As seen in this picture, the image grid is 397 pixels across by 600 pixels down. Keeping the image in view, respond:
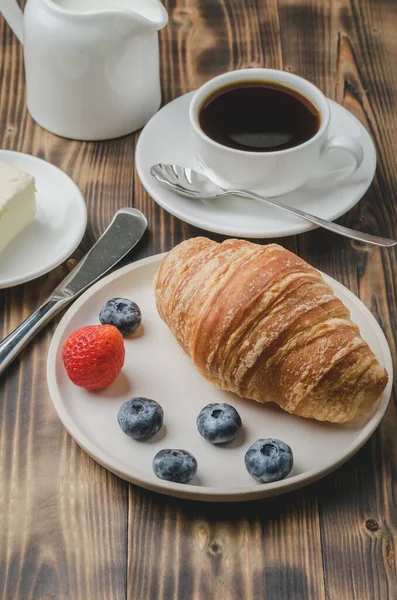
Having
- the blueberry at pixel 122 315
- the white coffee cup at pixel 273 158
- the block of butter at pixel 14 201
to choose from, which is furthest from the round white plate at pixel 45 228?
the white coffee cup at pixel 273 158

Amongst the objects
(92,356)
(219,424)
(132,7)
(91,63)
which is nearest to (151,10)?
(132,7)

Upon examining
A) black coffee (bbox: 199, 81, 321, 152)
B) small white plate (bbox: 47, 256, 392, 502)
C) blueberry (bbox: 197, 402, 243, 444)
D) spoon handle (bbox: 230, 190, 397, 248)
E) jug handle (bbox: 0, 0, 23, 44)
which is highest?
jug handle (bbox: 0, 0, 23, 44)

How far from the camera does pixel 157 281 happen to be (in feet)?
4.13

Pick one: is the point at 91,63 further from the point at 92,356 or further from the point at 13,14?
the point at 92,356

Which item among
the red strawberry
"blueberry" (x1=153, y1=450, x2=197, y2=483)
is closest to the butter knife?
the red strawberry

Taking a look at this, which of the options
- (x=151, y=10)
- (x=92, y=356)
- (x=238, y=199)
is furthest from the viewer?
(x=151, y=10)

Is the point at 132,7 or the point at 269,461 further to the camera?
the point at 132,7

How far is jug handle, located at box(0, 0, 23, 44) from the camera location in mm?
1617

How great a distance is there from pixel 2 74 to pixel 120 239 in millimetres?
618

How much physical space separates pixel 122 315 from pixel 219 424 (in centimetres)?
26

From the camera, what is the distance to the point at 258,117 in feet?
5.03

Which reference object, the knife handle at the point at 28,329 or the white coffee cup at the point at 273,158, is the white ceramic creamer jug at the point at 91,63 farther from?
the knife handle at the point at 28,329

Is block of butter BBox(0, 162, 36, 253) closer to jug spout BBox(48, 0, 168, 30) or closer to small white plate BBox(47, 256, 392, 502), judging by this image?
small white plate BBox(47, 256, 392, 502)

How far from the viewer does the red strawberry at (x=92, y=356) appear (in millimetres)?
1175
